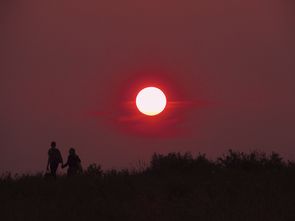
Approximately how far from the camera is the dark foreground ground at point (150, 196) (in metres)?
15.2

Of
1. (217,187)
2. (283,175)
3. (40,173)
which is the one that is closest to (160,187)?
(217,187)

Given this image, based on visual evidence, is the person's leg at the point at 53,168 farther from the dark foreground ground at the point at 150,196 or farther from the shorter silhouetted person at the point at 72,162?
the dark foreground ground at the point at 150,196

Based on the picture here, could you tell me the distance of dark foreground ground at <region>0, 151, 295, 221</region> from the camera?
15195 millimetres

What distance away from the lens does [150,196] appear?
1794 cm

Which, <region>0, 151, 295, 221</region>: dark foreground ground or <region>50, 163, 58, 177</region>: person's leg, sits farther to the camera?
<region>50, 163, 58, 177</region>: person's leg

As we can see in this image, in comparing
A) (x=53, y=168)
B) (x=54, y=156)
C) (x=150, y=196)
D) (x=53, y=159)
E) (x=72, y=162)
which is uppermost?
(x=54, y=156)

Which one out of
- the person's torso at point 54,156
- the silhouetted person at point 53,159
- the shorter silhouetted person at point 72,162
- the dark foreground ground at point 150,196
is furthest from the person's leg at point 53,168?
the dark foreground ground at point 150,196

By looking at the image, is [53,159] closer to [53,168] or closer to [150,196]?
[53,168]

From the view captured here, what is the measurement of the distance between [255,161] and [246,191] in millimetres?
9935

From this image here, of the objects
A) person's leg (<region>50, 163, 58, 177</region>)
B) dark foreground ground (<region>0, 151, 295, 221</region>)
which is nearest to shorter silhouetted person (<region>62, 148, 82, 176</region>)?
person's leg (<region>50, 163, 58, 177</region>)

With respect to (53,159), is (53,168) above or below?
below

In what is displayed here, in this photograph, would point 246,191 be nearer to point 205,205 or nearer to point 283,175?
point 205,205

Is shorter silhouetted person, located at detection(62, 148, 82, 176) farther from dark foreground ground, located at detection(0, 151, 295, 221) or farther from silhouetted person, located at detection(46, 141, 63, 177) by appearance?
dark foreground ground, located at detection(0, 151, 295, 221)

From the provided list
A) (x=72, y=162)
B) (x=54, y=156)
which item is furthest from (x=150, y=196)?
(x=54, y=156)
